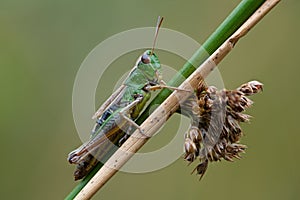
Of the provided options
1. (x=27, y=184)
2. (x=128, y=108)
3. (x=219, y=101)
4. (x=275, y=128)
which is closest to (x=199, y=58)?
(x=219, y=101)

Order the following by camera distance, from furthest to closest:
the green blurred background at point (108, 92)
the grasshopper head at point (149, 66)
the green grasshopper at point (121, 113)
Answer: the green blurred background at point (108, 92) < the grasshopper head at point (149, 66) < the green grasshopper at point (121, 113)

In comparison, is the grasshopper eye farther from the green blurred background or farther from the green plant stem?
the green blurred background

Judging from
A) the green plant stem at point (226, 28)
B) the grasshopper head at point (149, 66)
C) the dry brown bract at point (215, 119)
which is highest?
the grasshopper head at point (149, 66)

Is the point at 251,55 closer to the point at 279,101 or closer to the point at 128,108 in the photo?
the point at 279,101

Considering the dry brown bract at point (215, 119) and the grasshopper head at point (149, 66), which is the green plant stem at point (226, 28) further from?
the grasshopper head at point (149, 66)

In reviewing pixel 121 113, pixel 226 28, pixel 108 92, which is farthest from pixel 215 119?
pixel 108 92

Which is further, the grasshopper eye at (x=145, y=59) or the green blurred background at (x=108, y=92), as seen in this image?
the green blurred background at (x=108, y=92)

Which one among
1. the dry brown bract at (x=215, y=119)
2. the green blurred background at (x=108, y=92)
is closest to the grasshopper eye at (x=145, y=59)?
the dry brown bract at (x=215, y=119)
